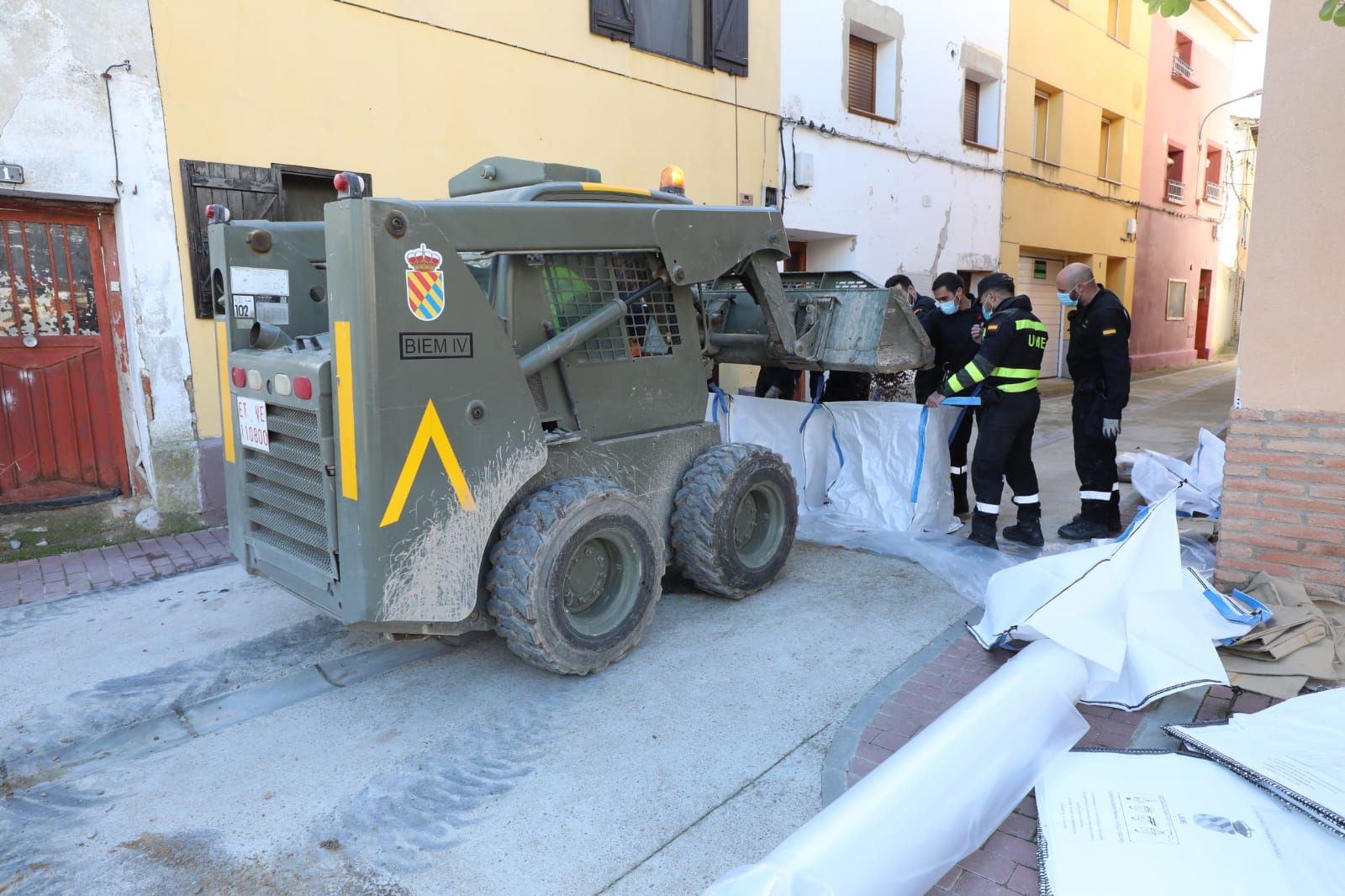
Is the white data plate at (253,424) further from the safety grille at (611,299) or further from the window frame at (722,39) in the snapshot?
the window frame at (722,39)

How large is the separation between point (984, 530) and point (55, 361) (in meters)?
6.19

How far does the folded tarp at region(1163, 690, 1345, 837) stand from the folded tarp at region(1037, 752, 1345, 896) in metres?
0.04

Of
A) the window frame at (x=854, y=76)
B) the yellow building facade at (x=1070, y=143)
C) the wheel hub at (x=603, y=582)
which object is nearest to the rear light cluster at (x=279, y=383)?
the wheel hub at (x=603, y=582)

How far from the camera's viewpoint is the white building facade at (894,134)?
33.4 ft

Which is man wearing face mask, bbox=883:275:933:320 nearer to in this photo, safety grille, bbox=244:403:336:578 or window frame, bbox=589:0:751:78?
window frame, bbox=589:0:751:78

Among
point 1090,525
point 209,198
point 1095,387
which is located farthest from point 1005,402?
point 209,198

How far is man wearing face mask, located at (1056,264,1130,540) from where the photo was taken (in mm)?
5523

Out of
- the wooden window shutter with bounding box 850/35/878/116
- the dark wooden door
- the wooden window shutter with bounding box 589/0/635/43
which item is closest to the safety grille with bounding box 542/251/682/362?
the wooden window shutter with bounding box 589/0/635/43

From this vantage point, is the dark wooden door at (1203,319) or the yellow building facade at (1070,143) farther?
the dark wooden door at (1203,319)

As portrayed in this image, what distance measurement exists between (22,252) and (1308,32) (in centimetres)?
734

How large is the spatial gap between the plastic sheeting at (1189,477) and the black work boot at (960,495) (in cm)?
128

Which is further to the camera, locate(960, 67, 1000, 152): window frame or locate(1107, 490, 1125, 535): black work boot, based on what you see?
A: locate(960, 67, 1000, 152): window frame

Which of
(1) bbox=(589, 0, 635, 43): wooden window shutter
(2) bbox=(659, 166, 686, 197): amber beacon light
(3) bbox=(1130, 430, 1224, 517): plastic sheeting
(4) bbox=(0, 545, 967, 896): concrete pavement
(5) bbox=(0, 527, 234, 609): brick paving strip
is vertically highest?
(1) bbox=(589, 0, 635, 43): wooden window shutter

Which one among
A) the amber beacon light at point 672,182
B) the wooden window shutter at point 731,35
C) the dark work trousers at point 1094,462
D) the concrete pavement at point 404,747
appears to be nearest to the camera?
the concrete pavement at point 404,747
